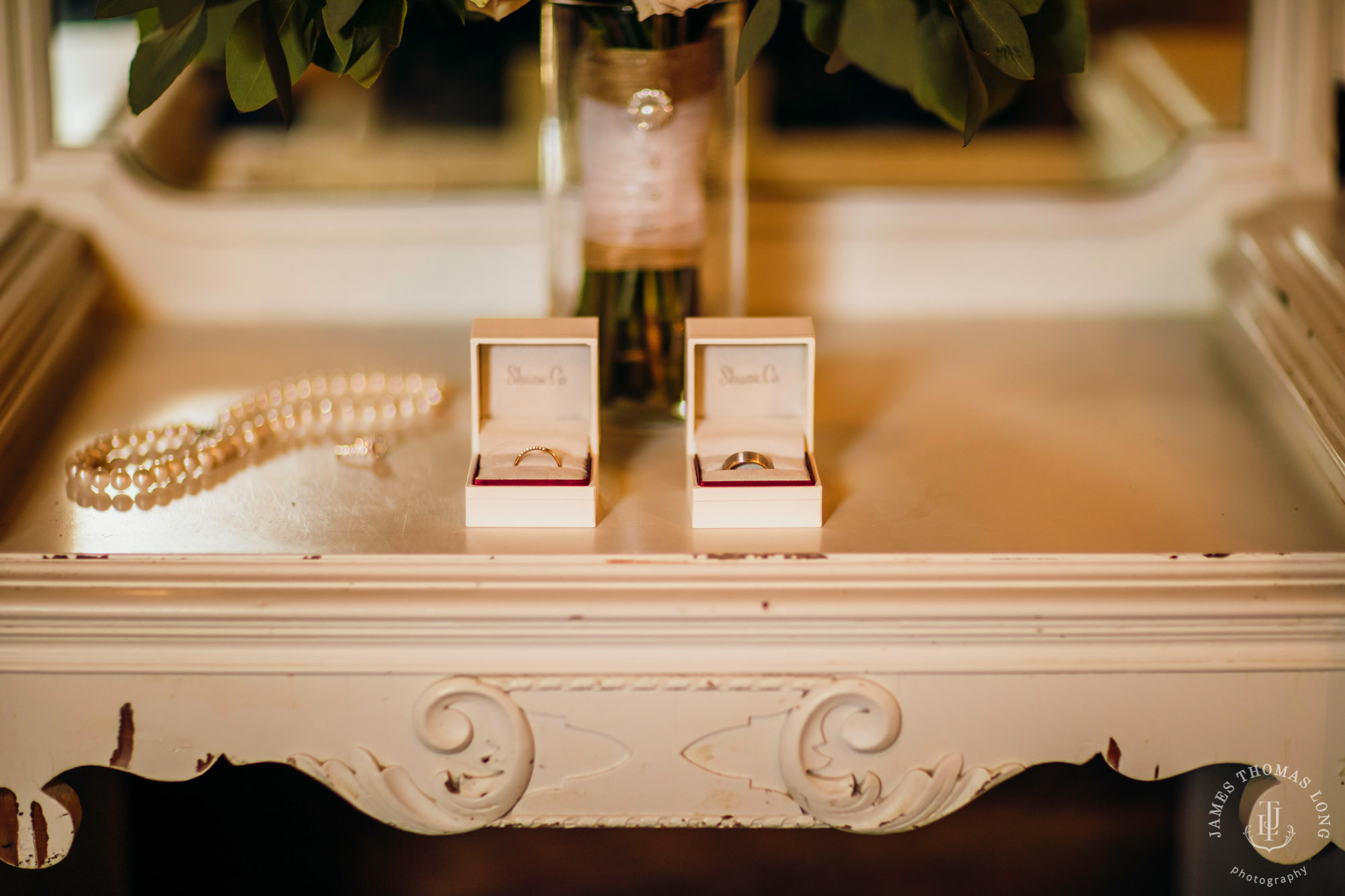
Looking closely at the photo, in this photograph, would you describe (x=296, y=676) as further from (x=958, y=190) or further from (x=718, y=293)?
(x=958, y=190)

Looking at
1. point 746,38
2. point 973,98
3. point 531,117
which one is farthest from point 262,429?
point 531,117

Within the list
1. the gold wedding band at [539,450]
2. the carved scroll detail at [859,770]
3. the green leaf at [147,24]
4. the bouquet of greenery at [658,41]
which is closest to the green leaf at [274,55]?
the bouquet of greenery at [658,41]

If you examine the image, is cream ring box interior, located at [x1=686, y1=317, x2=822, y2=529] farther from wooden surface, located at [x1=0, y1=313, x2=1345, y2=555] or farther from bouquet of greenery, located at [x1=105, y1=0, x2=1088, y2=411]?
bouquet of greenery, located at [x1=105, y1=0, x2=1088, y2=411]

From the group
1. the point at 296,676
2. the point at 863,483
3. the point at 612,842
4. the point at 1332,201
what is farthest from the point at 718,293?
the point at 612,842

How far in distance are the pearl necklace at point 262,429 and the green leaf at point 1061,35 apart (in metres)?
0.50

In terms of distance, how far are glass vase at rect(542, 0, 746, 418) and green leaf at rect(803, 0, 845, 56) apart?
9 cm

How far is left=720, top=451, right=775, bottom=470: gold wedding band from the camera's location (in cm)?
66

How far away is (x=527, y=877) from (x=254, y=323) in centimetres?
69

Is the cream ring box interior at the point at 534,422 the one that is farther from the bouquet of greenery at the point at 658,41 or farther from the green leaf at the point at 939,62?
the green leaf at the point at 939,62

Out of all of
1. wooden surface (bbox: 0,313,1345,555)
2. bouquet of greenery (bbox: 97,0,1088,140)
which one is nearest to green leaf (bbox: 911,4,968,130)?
bouquet of greenery (bbox: 97,0,1088,140)

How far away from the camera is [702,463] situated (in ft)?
2.19

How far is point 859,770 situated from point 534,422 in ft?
0.98

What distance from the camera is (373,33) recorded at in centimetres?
65

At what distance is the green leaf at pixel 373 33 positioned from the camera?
638 mm
